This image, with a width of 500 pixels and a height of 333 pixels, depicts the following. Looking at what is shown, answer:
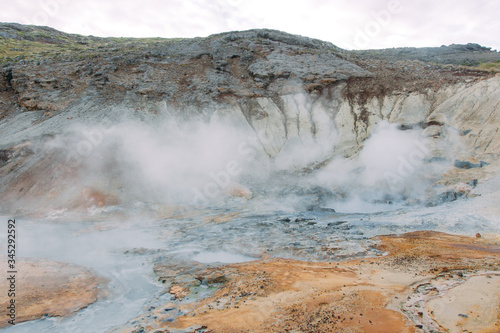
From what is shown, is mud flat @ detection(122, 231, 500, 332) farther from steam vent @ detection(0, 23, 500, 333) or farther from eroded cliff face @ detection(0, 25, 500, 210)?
eroded cliff face @ detection(0, 25, 500, 210)

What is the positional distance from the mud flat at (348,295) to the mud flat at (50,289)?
6.82 feet

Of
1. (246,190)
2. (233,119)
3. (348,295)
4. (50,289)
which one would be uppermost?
(233,119)

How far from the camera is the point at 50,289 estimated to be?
912 centimetres

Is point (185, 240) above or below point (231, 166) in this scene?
below

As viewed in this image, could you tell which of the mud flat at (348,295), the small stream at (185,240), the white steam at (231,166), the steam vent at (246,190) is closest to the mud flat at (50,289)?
the steam vent at (246,190)

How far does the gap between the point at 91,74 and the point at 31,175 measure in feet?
35.3

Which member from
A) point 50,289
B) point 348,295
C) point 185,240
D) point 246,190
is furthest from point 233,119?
point 348,295

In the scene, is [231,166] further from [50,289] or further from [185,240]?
[50,289]

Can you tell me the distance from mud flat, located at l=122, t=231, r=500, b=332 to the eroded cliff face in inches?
350

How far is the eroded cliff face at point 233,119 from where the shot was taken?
19.1 meters

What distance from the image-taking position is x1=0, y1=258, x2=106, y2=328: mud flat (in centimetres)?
808

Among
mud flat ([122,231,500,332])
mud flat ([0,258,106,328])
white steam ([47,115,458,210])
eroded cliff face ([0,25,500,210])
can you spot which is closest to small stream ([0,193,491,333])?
mud flat ([0,258,106,328])

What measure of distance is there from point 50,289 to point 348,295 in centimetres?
793

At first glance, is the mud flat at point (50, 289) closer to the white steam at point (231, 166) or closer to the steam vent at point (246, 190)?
the steam vent at point (246, 190)
